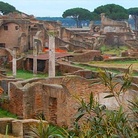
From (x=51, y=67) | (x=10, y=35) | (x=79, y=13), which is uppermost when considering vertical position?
(x=79, y=13)

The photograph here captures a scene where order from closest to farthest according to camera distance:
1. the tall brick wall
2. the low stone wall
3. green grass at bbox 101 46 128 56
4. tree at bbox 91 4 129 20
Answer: the low stone wall < the tall brick wall < green grass at bbox 101 46 128 56 < tree at bbox 91 4 129 20

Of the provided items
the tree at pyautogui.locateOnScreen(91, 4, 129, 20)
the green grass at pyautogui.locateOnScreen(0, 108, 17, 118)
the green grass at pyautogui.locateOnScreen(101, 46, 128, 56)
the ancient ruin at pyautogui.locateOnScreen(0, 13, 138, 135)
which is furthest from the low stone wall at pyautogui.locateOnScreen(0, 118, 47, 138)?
the tree at pyautogui.locateOnScreen(91, 4, 129, 20)

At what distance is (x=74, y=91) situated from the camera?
19.0 metres

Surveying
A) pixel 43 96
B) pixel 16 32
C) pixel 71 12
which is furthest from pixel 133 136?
pixel 71 12

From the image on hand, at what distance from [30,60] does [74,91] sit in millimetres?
20496

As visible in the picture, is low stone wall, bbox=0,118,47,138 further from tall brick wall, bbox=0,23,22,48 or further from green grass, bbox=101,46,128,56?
tall brick wall, bbox=0,23,22,48

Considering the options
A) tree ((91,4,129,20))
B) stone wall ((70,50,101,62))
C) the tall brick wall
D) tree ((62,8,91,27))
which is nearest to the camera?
stone wall ((70,50,101,62))

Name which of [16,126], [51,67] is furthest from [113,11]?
[16,126]

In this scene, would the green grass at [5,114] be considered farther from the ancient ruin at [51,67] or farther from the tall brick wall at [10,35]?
the tall brick wall at [10,35]

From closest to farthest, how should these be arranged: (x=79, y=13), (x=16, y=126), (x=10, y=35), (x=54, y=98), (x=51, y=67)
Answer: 1. (x=16, y=126)
2. (x=54, y=98)
3. (x=51, y=67)
4. (x=10, y=35)
5. (x=79, y=13)

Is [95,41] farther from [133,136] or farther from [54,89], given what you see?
[133,136]

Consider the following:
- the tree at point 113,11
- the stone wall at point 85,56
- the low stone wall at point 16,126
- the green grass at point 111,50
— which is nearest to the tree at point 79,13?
the tree at point 113,11

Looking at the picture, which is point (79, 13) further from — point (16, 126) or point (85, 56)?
point (16, 126)

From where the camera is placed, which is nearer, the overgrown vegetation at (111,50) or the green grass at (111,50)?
the overgrown vegetation at (111,50)
